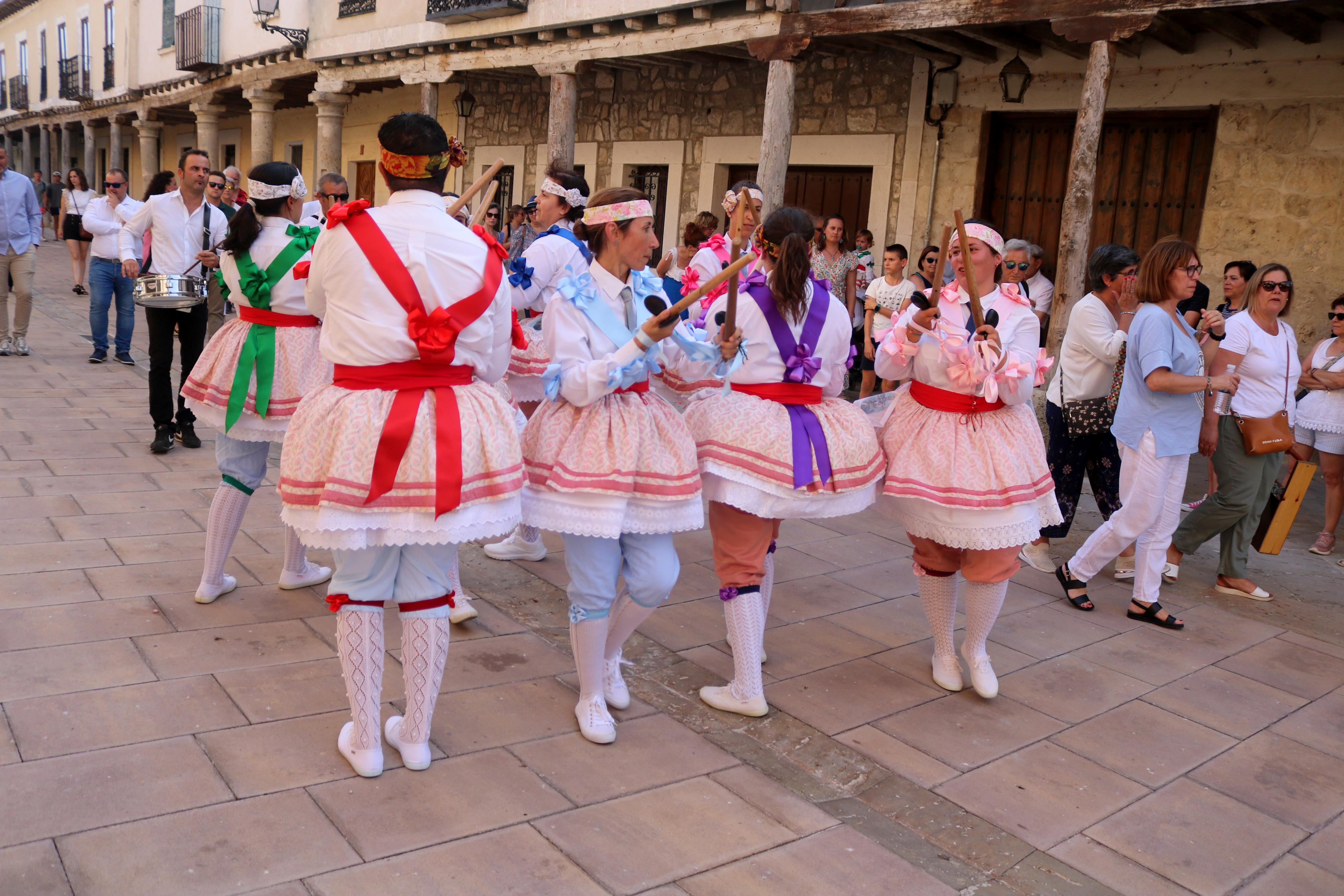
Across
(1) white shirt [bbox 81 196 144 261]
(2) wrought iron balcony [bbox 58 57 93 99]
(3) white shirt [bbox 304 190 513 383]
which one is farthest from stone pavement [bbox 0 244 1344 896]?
(2) wrought iron balcony [bbox 58 57 93 99]

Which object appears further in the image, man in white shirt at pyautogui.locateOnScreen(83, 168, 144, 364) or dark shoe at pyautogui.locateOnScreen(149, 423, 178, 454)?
man in white shirt at pyautogui.locateOnScreen(83, 168, 144, 364)

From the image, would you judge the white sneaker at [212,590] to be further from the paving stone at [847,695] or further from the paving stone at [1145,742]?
the paving stone at [1145,742]

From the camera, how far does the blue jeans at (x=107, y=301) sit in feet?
29.2

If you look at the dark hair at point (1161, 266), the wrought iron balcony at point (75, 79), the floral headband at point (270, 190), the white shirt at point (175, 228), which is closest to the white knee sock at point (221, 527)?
the floral headband at point (270, 190)

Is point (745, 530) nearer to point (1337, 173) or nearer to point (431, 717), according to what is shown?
point (431, 717)

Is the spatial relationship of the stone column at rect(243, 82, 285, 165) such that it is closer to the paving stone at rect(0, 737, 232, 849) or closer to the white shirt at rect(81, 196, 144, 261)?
the white shirt at rect(81, 196, 144, 261)

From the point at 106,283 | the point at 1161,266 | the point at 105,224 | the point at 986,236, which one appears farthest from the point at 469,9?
the point at 986,236

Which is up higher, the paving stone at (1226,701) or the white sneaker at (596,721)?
the white sneaker at (596,721)

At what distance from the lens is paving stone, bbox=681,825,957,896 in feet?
8.27

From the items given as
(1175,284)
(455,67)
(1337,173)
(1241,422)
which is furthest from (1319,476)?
(455,67)

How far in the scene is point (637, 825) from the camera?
2746mm

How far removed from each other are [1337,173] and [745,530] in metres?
7.29

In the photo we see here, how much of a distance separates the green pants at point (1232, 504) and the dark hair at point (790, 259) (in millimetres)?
2817

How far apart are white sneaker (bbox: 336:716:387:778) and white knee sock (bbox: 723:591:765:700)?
1.16 m
